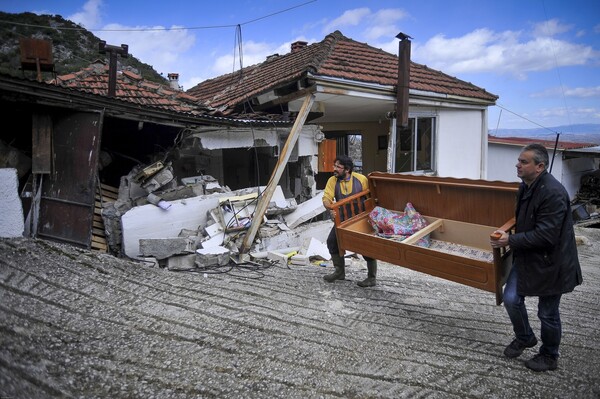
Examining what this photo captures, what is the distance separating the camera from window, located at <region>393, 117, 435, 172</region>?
10.2 meters

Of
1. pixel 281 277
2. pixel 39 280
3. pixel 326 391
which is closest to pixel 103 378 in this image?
pixel 326 391

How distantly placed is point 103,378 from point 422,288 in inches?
162

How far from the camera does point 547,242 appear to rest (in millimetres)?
2855

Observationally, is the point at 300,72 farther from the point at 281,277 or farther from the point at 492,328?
the point at 492,328

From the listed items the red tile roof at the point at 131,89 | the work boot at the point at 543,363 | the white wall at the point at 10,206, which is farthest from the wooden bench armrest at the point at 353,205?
the red tile roof at the point at 131,89

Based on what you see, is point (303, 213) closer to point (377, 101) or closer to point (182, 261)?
point (182, 261)

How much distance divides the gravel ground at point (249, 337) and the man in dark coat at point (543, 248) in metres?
0.44

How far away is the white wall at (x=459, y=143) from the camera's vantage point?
Result: 1056 cm

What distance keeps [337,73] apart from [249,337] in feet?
19.5

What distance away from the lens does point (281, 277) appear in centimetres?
560

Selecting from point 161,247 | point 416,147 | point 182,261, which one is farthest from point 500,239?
point 416,147

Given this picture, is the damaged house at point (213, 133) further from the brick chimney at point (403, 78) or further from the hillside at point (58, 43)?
the hillside at point (58, 43)

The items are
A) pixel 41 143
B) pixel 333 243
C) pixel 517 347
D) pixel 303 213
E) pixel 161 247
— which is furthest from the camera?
pixel 303 213

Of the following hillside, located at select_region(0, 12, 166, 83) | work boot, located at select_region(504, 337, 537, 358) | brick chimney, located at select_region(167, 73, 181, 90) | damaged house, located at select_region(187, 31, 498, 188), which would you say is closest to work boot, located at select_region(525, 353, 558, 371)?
work boot, located at select_region(504, 337, 537, 358)
